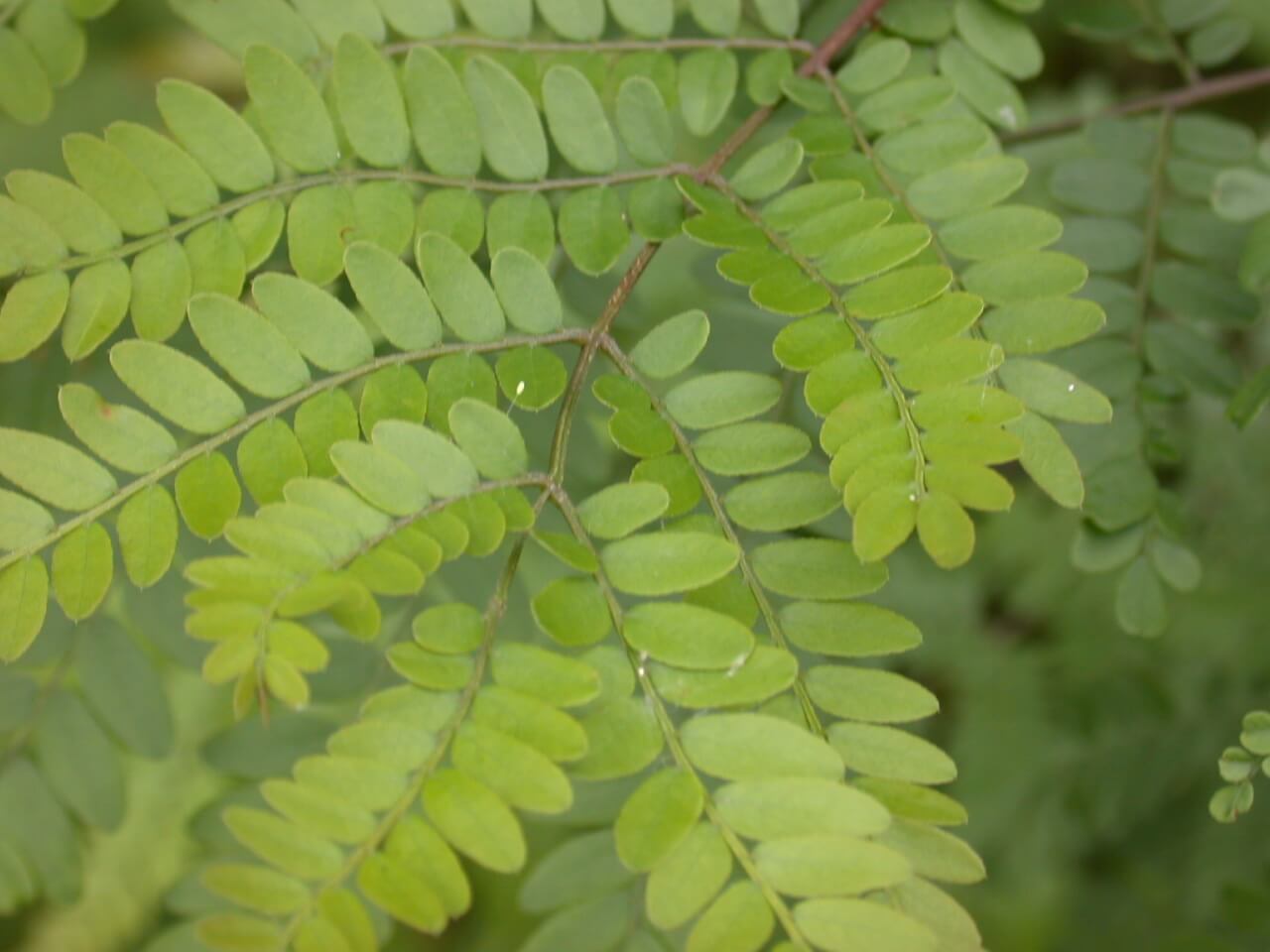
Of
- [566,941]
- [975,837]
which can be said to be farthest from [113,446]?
[975,837]

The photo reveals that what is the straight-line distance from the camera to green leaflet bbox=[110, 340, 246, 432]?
3.15ft

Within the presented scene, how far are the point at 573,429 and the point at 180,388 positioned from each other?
0.55 meters

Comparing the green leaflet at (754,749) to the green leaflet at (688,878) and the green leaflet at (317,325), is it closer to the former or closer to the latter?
the green leaflet at (688,878)

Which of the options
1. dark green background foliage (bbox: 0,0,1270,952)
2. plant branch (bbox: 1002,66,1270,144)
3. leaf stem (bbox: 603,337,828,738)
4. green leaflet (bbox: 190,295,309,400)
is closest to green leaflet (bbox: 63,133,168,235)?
dark green background foliage (bbox: 0,0,1270,952)

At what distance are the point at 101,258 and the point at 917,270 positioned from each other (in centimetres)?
78

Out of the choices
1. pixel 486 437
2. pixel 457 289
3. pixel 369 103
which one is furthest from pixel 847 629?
pixel 369 103

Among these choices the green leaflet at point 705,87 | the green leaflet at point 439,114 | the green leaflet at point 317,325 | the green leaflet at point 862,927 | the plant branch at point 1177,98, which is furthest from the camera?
the plant branch at point 1177,98

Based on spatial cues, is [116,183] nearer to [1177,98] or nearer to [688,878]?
[688,878]

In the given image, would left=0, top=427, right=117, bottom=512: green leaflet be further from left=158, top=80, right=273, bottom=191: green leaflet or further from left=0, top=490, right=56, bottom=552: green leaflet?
left=158, top=80, right=273, bottom=191: green leaflet

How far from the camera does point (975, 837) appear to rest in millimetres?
2098

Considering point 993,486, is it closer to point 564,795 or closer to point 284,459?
point 564,795

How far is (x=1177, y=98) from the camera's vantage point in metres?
1.42

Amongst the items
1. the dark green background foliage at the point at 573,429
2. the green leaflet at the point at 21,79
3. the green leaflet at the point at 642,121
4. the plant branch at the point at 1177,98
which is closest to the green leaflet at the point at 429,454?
the dark green background foliage at the point at 573,429

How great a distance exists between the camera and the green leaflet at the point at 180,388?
3.15 ft
